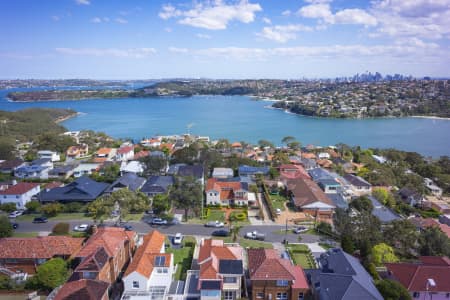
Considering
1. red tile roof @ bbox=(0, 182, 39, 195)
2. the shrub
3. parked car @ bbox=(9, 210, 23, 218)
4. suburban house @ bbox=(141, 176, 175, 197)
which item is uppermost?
red tile roof @ bbox=(0, 182, 39, 195)

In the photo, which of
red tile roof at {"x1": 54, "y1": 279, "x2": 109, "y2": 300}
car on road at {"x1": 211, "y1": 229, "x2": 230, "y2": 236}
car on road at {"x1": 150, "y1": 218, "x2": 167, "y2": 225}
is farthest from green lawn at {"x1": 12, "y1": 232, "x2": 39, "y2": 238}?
car on road at {"x1": 211, "y1": 229, "x2": 230, "y2": 236}

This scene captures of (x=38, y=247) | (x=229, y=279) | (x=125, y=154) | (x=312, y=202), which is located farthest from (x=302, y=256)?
(x=125, y=154)

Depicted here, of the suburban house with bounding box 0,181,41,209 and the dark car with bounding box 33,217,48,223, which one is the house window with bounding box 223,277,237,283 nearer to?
the dark car with bounding box 33,217,48,223

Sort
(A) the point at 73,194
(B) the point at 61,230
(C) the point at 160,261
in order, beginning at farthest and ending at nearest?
1. (A) the point at 73,194
2. (B) the point at 61,230
3. (C) the point at 160,261

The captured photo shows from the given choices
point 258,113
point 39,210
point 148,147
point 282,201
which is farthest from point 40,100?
point 282,201

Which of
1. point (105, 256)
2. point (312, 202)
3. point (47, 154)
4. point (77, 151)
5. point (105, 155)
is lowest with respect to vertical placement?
point (312, 202)

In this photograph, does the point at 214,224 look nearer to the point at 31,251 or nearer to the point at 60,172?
the point at 31,251

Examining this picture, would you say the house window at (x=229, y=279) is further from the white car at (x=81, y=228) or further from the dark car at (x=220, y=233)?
the white car at (x=81, y=228)
